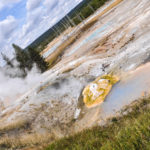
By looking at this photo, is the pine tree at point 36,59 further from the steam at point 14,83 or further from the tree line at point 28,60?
the steam at point 14,83

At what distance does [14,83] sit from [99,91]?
77.8ft

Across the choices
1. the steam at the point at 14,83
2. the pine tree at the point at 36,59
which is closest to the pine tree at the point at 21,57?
the steam at the point at 14,83

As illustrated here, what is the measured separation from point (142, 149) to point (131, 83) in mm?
7805

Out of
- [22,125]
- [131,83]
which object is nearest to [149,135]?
[131,83]

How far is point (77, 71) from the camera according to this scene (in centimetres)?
1689

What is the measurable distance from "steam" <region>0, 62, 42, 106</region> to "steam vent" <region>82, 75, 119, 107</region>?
1345cm

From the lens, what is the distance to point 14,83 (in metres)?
30.9

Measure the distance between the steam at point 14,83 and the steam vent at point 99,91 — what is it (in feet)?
44.1

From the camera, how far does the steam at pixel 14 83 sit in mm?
24312

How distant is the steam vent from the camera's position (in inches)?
436

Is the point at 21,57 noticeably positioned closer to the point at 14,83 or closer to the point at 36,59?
the point at 36,59

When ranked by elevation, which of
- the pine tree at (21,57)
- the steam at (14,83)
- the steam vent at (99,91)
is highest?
the pine tree at (21,57)

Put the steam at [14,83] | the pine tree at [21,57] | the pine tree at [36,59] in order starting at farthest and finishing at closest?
the pine tree at [21,57] < the pine tree at [36,59] < the steam at [14,83]

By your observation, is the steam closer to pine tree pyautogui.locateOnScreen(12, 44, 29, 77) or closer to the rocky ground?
pine tree pyautogui.locateOnScreen(12, 44, 29, 77)
